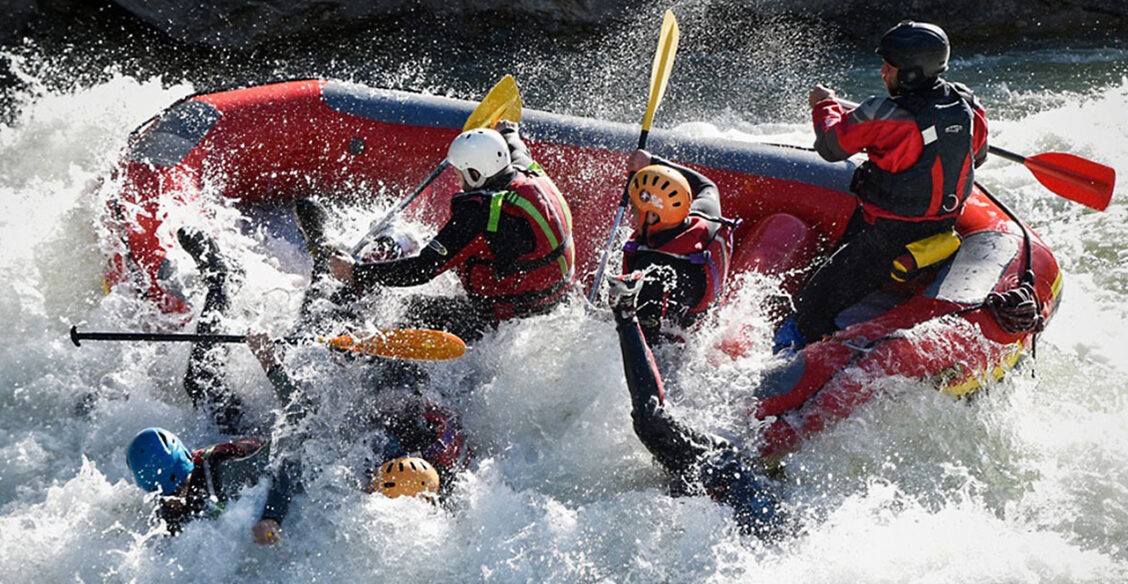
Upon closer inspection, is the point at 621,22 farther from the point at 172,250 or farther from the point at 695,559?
the point at 695,559

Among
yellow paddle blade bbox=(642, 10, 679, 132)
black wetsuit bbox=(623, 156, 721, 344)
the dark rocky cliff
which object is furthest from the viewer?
the dark rocky cliff

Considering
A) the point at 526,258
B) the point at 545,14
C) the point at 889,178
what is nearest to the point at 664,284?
the point at 526,258

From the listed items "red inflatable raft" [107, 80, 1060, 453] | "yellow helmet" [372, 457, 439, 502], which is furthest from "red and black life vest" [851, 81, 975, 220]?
"yellow helmet" [372, 457, 439, 502]

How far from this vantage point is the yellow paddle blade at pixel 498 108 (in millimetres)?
5551

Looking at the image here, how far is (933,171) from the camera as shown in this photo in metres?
4.64

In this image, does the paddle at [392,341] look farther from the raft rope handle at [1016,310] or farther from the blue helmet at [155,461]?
the raft rope handle at [1016,310]

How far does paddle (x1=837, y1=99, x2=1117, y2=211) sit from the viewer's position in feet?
16.7

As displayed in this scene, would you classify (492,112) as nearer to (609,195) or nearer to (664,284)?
(609,195)

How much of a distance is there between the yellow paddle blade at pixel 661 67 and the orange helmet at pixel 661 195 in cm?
79

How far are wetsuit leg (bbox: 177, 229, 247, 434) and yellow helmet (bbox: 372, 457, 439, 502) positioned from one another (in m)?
1.05

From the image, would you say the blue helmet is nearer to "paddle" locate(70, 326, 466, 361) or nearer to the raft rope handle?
"paddle" locate(70, 326, 466, 361)

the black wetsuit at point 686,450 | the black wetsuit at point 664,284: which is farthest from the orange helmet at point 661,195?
the black wetsuit at point 686,450

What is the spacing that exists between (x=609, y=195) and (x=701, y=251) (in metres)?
1.07

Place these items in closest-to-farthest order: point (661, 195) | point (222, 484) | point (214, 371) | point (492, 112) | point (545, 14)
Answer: point (222, 484) → point (661, 195) → point (214, 371) → point (492, 112) → point (545, 14)
